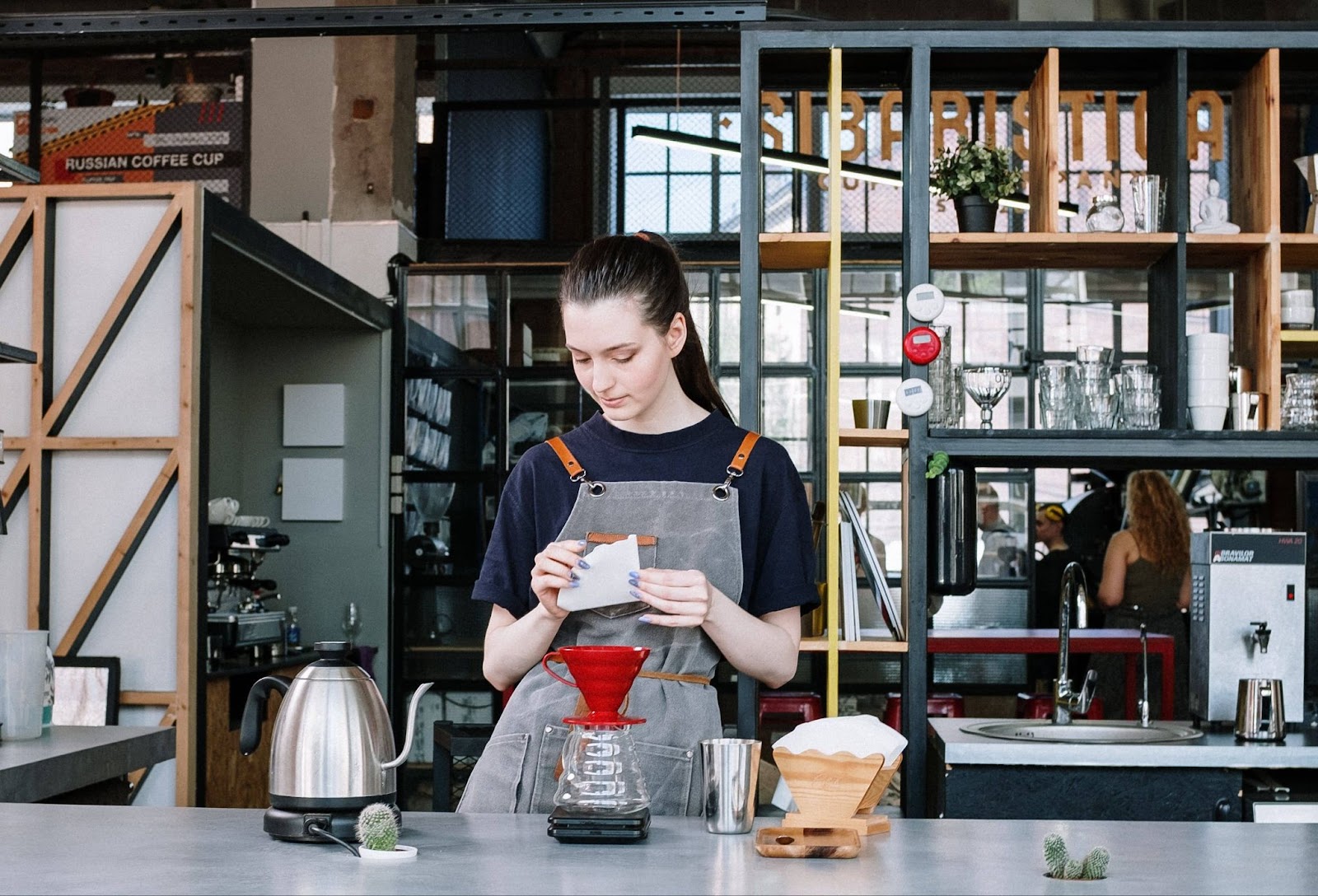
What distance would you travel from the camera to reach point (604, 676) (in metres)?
1.82

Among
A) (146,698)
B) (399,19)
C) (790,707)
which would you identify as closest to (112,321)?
(146,698)

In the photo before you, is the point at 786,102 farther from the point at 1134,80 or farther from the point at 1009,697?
the point at 1134,80

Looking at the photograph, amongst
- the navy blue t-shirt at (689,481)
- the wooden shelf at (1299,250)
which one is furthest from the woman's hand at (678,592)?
the wooden shelf at (1299,250)

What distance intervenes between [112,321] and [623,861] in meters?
3.91

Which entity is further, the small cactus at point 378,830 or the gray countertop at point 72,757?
the gray countertop at point 72,757

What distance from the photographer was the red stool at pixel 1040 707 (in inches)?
245

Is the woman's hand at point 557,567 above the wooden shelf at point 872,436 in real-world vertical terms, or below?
below

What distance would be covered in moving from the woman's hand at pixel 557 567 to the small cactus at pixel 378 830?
44cm

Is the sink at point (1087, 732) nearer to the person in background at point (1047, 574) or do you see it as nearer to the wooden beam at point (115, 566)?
the wooden beam at point (115, 566)

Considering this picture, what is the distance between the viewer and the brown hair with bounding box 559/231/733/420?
7.26ft

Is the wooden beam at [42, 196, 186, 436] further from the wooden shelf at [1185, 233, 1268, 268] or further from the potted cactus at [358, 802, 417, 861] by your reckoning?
the potted cactus at [358, 802, 417, 861]

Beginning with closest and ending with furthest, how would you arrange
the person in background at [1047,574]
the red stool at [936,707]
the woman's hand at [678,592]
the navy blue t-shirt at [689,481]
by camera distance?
the woman's hand at [678,592], the navy blue t-shirt at [689,481], the red stool at [936,707], the person in background at [1047,574]

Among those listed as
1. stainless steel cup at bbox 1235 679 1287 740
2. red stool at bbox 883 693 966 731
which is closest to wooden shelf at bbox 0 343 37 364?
stainless steel cup at bbox 1235 679 1287 740

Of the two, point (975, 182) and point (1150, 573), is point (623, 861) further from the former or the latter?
point (1150, 573)
